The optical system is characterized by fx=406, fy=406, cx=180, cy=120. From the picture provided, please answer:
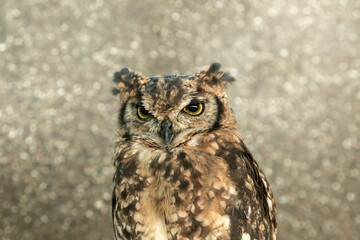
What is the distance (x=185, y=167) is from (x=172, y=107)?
0.41 ft

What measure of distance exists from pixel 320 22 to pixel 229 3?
402 mm

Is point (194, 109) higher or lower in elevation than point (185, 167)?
higher

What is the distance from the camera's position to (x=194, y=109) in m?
0.79

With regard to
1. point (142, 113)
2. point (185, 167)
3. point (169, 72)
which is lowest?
point (185, 167)

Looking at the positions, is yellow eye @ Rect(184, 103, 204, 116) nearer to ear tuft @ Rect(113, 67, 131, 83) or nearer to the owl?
the owl

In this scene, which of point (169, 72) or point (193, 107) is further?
point (169, 72)

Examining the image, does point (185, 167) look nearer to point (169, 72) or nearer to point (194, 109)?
point (194, 109)

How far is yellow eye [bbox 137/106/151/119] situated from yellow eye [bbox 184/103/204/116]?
0.25ft

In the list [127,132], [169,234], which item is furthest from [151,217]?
[127,132]

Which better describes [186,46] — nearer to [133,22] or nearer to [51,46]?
[133,22]

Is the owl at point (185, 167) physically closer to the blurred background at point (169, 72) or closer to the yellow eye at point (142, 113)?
the yellow eye at point (142, 113)

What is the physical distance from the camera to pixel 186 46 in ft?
5.74

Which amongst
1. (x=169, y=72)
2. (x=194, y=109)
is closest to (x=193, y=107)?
(x=194, y=109)

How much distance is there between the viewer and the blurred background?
66.8 inches
